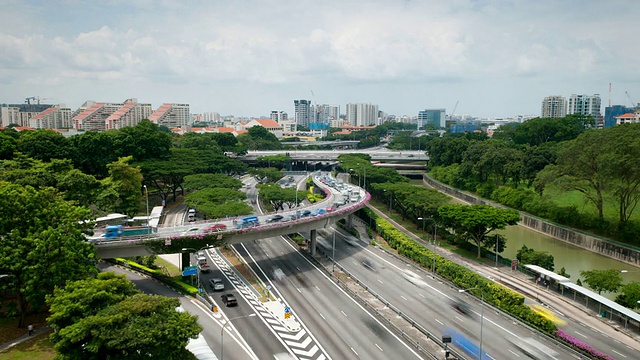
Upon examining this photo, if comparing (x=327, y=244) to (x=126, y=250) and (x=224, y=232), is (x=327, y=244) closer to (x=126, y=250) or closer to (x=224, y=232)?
(x=224, y=232)

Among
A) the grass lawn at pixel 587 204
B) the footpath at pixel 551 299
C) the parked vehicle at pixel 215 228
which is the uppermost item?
the parked vehicle at pixel 215 228

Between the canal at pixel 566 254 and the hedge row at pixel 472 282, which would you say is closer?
the hedge row at pixel 472 282

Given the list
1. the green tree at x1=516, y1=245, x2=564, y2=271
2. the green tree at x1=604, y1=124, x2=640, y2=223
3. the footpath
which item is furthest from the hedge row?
the green tree at x1=604, y1=124, x2=640, y2=223

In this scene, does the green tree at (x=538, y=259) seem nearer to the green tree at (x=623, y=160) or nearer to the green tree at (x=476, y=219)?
the green tree at (x=476, y=219)

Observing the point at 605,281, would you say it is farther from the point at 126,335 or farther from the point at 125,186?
the point at 125,186

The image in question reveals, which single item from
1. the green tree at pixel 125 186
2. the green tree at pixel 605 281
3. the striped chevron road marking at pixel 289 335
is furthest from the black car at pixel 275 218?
the green tree at pixel 605 281

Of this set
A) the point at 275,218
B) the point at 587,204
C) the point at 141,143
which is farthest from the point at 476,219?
the point at 141,143
